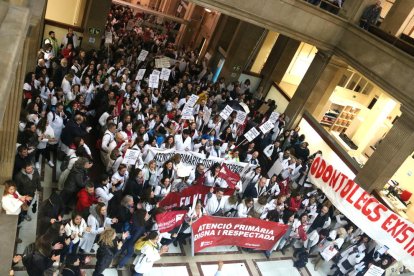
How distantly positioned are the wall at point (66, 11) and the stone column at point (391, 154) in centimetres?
1185

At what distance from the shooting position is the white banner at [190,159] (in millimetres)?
9734

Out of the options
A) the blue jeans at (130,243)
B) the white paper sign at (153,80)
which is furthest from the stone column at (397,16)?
the blue jeans at (130,243)

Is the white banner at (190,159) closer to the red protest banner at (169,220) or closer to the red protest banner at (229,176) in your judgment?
the red protest banner at (229,176)

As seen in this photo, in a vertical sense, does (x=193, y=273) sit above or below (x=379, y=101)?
below

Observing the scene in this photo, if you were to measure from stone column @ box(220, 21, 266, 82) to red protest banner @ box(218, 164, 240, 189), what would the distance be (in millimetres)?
8782

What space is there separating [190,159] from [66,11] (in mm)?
9614

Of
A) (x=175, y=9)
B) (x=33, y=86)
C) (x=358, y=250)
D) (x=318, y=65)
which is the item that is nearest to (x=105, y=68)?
(x=33, y=86)

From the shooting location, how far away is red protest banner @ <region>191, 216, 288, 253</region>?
8.91 meters

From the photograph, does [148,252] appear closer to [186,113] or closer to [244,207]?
[244,207]

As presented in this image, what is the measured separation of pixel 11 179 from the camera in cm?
744

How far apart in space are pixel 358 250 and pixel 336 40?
7497 mm

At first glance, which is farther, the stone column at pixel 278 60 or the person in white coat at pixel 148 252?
the stone column at pixel 278 60

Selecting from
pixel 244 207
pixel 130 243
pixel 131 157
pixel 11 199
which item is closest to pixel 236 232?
pixel 244 207

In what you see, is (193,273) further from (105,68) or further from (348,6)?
(348,6)
